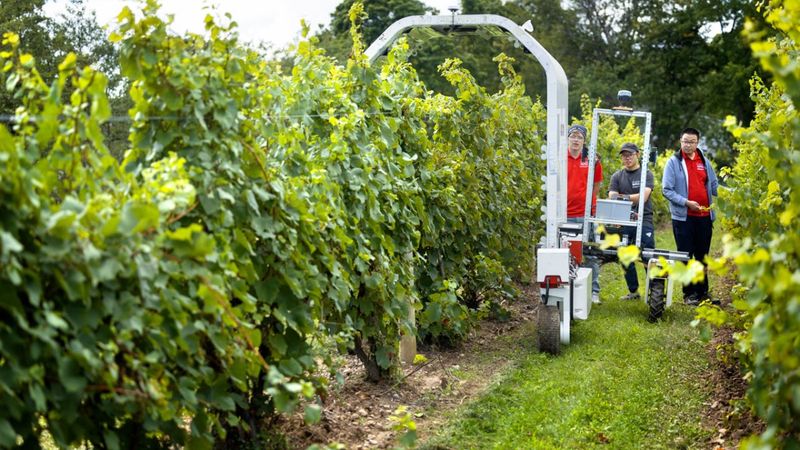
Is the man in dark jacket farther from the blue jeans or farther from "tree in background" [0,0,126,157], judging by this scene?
"tree in background" [0,0,126,157]

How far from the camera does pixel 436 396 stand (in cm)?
779

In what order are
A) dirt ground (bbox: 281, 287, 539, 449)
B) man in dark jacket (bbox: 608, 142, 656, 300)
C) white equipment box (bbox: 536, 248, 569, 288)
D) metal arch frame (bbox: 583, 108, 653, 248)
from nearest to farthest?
dirt ground (bbox: 281, 287, 539, 449)
white equipment box (bbox: 536, 248, 569, 288)
metal arch frame (bbox: 583, 108, 653, 248)
man in dark jacket (bbox: 608, 142, 656, 300)

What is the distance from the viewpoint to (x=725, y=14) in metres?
48.0

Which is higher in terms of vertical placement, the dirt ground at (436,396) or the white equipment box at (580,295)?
the white equipment box at (580,295)

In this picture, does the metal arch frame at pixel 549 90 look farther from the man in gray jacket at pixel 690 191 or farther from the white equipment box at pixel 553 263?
the man in gray jacket at pixel 690 191

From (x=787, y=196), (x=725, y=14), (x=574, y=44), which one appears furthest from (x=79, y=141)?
(x=574, y=44)

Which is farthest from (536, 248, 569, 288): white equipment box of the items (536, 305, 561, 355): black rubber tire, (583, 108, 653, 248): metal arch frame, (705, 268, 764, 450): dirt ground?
(583, 108, 653, 248): metal arch frame

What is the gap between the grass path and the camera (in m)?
6.84

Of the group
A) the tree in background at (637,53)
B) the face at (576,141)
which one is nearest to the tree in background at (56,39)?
the face at (576,141)

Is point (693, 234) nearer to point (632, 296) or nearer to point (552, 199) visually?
point (632, 296)

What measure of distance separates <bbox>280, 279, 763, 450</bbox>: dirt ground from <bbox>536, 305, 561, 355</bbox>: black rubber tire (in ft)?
1.12

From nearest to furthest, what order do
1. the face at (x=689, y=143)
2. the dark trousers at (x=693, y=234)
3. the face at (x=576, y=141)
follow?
the face at (x=689, y=143), the dark trousers at (x=693, y=234), the face at (x=576, y=141)

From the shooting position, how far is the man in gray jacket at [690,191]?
36.3 feet

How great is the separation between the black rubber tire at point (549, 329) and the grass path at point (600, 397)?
9cm
